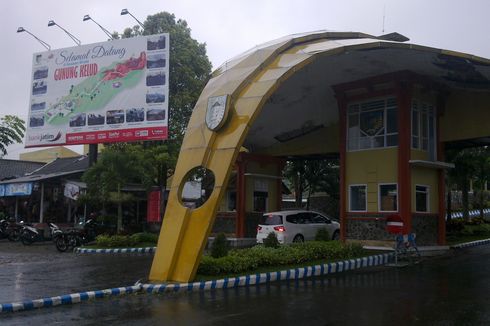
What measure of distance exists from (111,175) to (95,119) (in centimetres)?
555

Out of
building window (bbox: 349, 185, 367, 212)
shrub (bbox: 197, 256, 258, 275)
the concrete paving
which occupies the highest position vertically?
building window (bbox: 349, 185, 367, 212)

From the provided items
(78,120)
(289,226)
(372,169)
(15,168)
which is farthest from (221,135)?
(15,168)

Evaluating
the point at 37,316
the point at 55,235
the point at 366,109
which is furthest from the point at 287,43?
the point at 55,235

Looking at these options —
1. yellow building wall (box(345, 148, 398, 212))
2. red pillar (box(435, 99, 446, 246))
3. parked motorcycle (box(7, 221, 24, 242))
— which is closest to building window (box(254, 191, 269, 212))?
yellow building wall (box(345, 148, 398, 212))

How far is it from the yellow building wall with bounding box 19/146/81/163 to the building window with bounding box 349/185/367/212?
121ft

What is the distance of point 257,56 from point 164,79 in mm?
10349

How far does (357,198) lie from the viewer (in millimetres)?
19969

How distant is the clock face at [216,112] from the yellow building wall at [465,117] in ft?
34.8

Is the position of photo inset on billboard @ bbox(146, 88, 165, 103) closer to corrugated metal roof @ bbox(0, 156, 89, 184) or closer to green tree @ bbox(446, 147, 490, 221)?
corrugated metal roof @ bbox(0, 156, 89, 184)

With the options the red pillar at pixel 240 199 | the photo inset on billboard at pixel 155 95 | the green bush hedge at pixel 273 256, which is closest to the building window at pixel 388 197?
the green bush hedge at pixel 273 256

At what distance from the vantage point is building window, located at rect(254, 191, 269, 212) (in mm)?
24297

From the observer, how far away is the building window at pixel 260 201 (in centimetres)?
2430

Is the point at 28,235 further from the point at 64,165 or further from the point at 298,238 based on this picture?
the point at 298,238

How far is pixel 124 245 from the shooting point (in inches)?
842
